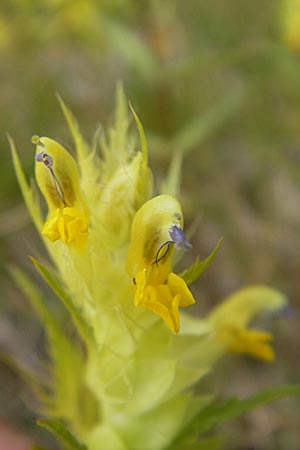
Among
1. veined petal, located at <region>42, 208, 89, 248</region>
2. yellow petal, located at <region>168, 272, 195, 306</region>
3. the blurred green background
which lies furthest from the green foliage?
the blurred green background

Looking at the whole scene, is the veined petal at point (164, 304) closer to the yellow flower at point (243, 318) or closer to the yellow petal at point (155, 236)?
the yellow petal at point (155, 236)

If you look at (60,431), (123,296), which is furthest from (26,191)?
(60,431)

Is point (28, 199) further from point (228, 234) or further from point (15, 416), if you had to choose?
point (228, 234)

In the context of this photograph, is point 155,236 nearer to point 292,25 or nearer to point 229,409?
point 229,409

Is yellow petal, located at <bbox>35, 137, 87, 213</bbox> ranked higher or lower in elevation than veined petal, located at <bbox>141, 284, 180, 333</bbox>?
higher

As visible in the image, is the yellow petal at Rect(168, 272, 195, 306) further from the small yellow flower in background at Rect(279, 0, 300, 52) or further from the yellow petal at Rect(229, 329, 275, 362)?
the small yellow flower in background at Rect(279, 0, 300, 52)

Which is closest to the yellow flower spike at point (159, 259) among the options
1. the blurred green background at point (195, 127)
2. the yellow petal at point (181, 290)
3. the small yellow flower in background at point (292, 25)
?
the yellow petal at point (181, 290)
